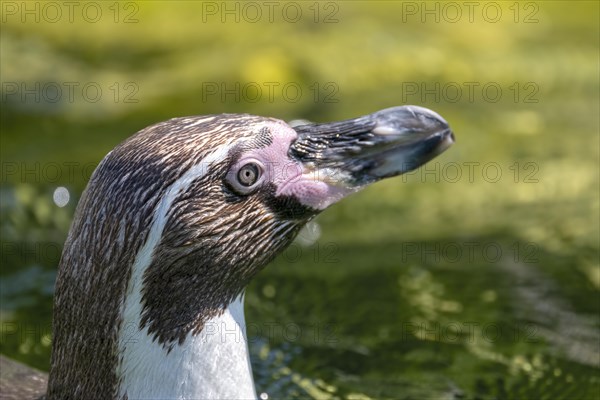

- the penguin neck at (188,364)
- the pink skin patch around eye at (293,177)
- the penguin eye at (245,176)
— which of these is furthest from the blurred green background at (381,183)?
the penguin eye at (245,176)

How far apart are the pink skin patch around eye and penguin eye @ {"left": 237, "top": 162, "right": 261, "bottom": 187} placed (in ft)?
0.15

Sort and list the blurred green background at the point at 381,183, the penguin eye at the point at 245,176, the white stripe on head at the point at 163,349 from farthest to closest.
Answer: the blurred green background at the point at 381,183, the penguin eye at the point at 245,176, the white stripe on head at the point at 163,349

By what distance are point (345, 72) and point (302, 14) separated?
0.74 m

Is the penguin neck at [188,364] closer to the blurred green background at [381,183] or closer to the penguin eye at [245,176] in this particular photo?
the penguin eye at [245,176]

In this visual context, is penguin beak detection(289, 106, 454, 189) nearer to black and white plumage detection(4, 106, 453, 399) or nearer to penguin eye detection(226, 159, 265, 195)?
black and white plumage detection(4, 106, 453, 399)

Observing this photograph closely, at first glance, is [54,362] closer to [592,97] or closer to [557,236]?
[557,236]

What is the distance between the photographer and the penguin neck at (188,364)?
377cm

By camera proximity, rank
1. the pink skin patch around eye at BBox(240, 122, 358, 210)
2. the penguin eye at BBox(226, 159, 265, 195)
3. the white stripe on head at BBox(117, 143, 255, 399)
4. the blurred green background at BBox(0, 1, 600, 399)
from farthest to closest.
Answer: the blurred green background at BBox(0, 1, 600, 399)
the pink skin patch around eye at BBox(240, 122, 358, 210)
the penguin eye at BBox(226, 159, 265, 195)
the white stripe on head at BBox(117, 143, 255, 399)

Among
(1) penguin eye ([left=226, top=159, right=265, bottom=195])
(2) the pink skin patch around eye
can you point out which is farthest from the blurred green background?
(1) penguin eye ([left=226, top=159, right=265, bottom=195])

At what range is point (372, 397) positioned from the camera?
18.0 ft

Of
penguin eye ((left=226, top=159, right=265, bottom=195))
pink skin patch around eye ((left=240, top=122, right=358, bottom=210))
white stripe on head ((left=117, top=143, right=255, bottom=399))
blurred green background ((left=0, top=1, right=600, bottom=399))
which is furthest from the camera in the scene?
blurred green background ((left=0, top=1, right=600, bottom=399))

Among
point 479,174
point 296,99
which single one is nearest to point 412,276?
point 479,174

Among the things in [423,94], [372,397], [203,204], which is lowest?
[372,397]

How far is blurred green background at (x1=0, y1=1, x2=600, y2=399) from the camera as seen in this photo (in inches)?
233
